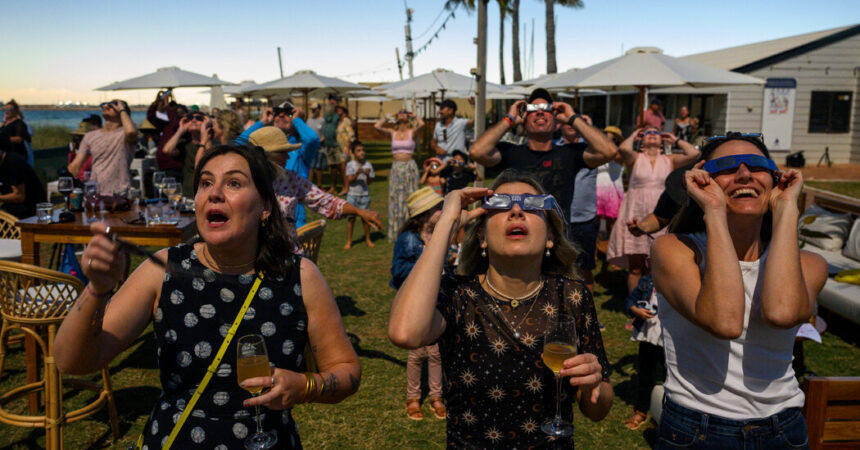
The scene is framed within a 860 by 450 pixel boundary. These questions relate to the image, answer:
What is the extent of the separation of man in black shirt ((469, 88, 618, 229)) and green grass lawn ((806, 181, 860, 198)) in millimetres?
14598

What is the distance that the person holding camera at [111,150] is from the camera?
304 inches

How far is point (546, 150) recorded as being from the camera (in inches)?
200

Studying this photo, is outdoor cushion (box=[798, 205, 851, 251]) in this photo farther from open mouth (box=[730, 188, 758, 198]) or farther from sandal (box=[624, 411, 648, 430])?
open mouth (box=[730, 188, 758, 198])

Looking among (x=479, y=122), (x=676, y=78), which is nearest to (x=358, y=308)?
(x=479, y=122)

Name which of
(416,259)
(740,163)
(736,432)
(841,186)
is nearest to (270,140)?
(416,259)

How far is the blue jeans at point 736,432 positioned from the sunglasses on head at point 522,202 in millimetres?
963

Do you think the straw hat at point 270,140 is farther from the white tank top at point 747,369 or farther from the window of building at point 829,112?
the window of building at point 829,112

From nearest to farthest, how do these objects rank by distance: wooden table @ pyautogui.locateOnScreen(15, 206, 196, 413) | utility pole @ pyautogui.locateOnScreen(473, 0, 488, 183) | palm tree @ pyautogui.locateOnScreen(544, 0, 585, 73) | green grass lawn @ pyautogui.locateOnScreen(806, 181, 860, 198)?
1. wooden table @ pyautogui.locateOnScreen(15, 206, 196, 413)
2. utility pole @ pyautogui.locateOnScreen(473, 0, 488, 183)
3. green grass lawn @ pyautogui.locateOnScreen(806, 181, 860, 198)
4. palm tree @ pyautogui.locateOnScreen(544, 0, 585, 73)

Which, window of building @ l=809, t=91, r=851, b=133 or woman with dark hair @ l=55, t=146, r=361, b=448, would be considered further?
window of building @ l=809, t=91, r=851, b=133

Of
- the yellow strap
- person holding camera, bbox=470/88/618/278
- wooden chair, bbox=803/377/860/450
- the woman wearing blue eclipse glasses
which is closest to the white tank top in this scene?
the woman wearing blue eclipse glasses

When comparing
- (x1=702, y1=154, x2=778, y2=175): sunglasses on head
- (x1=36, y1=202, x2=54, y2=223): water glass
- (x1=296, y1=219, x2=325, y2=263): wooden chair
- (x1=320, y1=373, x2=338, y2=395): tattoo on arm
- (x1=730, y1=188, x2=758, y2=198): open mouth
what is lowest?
(x1=320, y1=373, x2=338, y2=395): tattoo on arm

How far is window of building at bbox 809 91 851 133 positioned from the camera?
22172 millimetres

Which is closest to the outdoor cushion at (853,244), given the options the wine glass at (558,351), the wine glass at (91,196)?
the wine glass at (558,351)

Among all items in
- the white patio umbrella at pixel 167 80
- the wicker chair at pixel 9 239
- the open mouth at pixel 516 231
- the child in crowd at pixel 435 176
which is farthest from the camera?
the white patio umbrella at pixel 167 80
